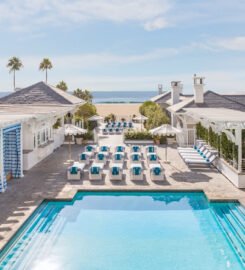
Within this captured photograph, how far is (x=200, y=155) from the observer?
21875 millimetres

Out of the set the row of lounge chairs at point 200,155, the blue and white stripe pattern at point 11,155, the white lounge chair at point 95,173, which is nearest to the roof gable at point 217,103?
the row of lounge chairs at point 200,155

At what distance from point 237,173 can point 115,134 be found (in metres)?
23.0

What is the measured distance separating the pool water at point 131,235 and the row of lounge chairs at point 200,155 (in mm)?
4938

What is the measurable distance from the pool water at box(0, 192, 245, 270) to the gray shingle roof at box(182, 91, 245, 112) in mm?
14316

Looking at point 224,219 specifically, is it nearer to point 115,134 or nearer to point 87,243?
point 87,243

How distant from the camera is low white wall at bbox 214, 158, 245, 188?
51.9 ft

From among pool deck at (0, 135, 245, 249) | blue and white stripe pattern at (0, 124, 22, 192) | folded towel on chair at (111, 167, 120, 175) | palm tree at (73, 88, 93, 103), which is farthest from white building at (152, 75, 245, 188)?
palm tree at (73, 88, 93, 103)

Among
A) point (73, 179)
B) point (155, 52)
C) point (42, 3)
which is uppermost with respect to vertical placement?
point (155, 52)

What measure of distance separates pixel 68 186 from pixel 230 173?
757cm

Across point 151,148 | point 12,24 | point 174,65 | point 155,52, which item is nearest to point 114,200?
point 151,148

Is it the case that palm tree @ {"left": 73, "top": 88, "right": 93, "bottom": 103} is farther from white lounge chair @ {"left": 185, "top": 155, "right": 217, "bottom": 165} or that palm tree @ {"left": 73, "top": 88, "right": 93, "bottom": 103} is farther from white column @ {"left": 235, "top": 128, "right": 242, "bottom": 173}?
white column @ {"left": 235, "top": 128, "right": 242, "bottom": 173}

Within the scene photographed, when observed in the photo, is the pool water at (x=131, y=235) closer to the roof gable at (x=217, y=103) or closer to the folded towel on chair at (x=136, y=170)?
the folded towel on chair at (x=136, y=170)

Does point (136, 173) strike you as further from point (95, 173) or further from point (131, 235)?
point (131, 235)

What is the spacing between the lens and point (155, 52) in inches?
2077
